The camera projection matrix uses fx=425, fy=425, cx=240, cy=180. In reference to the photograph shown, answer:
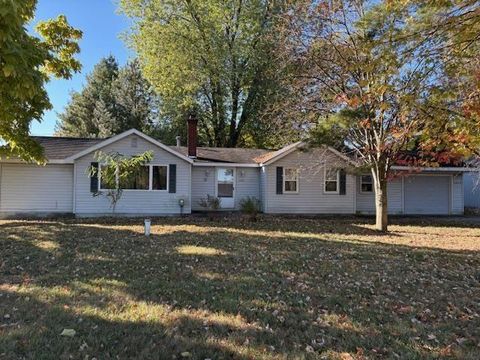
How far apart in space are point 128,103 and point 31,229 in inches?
985

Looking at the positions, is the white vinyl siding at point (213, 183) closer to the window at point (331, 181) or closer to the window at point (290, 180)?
the window at point (290, 180)

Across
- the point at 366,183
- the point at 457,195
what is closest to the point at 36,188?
the point at 366,183

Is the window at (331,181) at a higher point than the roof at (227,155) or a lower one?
lower

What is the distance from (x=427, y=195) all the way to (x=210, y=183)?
11.6m

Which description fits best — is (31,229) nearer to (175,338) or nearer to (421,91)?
(175,338)

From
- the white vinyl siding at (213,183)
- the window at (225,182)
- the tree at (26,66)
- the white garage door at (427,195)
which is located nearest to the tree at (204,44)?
the white vinyl siding at (213,183)

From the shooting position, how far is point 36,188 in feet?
58.0

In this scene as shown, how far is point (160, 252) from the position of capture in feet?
29.7

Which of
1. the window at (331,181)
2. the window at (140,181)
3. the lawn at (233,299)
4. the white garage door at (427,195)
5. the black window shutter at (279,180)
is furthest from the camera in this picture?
the white garage door at (427,195)

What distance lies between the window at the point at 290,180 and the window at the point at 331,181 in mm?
1533

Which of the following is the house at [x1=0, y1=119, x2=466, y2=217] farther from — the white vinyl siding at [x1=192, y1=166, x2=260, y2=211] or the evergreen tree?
the evergreen tree

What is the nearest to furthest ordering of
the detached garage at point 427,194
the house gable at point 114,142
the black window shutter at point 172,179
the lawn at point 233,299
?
the lawn at point 233,299 < the house gable at point 114,142 < the black window shutter at point 172,179 < the detached garage at point 427,194

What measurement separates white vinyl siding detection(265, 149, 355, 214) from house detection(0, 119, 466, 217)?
0.05 m

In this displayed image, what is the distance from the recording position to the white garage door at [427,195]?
73.2 feet
